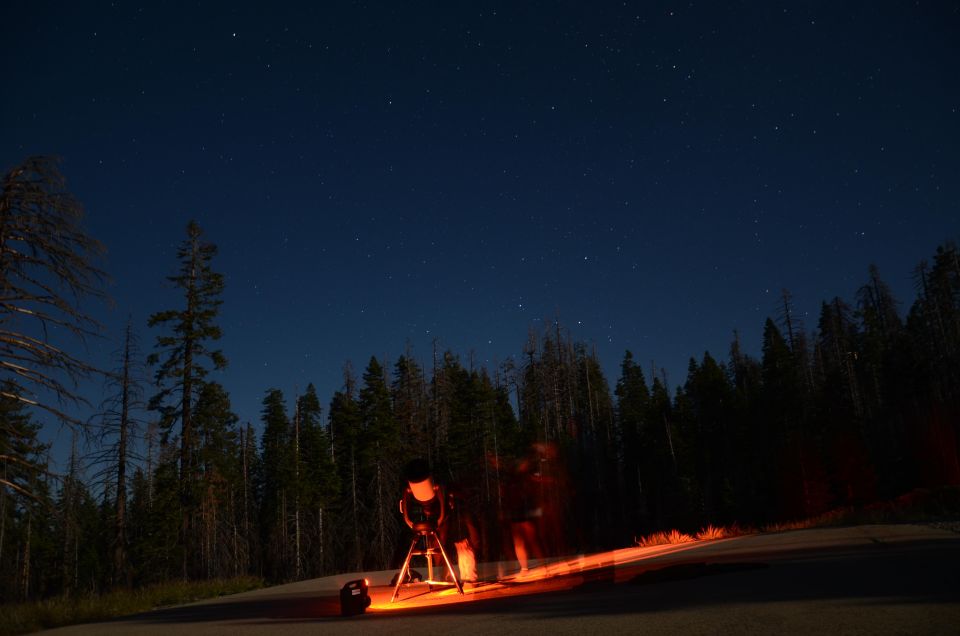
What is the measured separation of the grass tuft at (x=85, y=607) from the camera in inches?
474

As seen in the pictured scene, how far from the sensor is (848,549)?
10.3 m

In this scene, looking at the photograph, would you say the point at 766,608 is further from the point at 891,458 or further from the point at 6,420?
the point at 891,458

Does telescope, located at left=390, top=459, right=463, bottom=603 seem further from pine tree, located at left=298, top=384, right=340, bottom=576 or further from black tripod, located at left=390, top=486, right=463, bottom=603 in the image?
pine tree, located at left=298, top=384, right=340, bottom=576

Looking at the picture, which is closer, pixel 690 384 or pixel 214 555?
pixel 214 555

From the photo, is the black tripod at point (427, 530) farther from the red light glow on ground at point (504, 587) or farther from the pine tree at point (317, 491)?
the pine tree at point (317, 491)

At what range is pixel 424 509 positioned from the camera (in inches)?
416

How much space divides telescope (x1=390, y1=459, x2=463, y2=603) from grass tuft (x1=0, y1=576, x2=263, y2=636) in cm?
666

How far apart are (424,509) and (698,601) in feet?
16.7

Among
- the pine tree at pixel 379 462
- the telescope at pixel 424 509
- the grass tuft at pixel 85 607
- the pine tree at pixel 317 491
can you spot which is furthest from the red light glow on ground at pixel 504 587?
the pine tree at pixel 317 491

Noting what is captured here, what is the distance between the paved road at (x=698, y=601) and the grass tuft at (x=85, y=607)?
8.06 feet

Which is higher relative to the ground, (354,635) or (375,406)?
(375,406)

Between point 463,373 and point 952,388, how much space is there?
141 ft

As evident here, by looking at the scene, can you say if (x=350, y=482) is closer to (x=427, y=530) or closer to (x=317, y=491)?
(x=317, y=491)

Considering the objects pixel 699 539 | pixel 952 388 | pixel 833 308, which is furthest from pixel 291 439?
pixel 833 308
